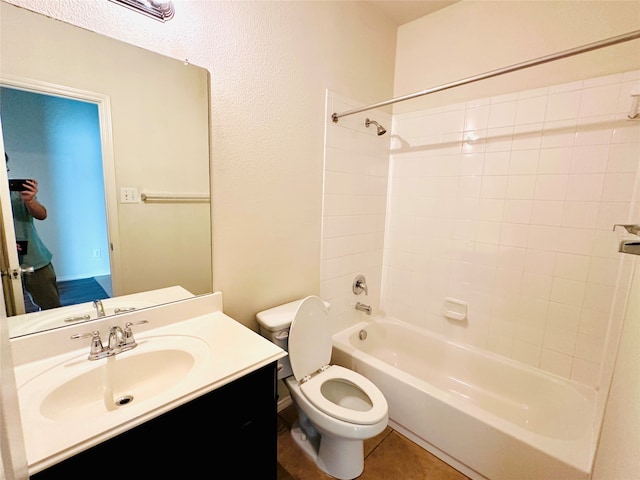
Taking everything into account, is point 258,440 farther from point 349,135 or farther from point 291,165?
point 349,135

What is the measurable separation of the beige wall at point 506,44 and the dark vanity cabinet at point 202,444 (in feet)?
6.94

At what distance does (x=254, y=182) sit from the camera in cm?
150

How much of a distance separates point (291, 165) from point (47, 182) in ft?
3.44

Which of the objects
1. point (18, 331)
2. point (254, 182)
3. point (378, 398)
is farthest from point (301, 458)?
point (254, 182)

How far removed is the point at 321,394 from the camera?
1472 millimetres

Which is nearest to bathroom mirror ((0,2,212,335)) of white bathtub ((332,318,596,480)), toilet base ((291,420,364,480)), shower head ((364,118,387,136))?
toilet base ((291,420,364,480))

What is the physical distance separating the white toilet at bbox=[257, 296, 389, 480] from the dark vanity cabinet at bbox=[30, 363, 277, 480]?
328 millimetres

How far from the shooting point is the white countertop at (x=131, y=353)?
69 cm

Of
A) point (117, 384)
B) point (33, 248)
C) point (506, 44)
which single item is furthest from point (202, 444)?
point (506, 44)

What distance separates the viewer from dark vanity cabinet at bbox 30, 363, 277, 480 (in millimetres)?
732

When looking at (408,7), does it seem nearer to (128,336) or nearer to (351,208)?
(351,208)

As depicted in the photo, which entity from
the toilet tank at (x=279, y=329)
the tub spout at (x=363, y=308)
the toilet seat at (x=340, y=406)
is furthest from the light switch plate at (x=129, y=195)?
the tub spout at (x=363, y=308)

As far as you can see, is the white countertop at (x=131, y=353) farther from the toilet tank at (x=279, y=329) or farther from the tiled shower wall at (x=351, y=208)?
the tiled shower wall at (x=351, y=208)

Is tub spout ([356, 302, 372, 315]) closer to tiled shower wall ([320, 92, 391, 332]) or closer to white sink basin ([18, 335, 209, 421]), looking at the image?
tiled shower wall ([320, 92, 391, 332])
